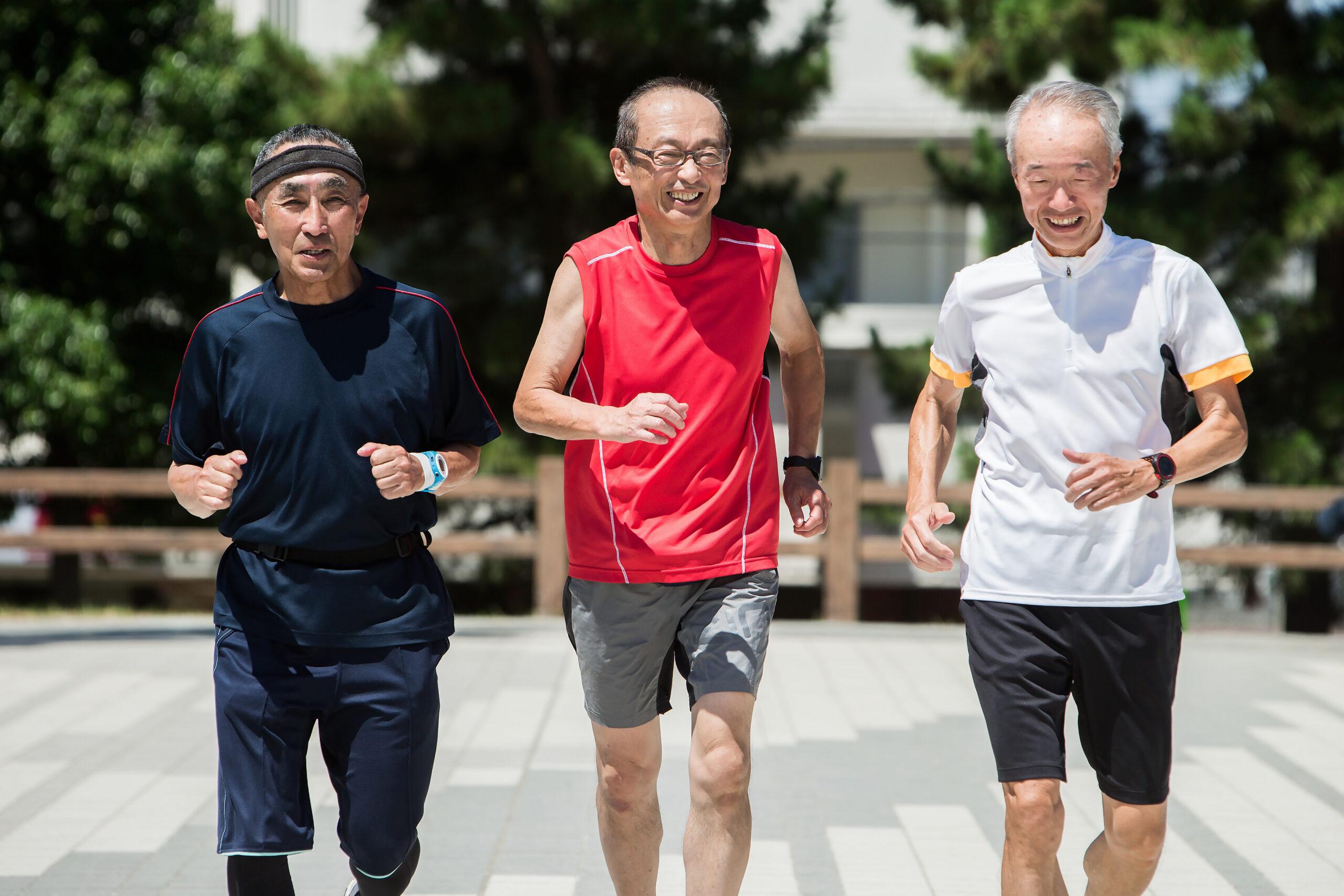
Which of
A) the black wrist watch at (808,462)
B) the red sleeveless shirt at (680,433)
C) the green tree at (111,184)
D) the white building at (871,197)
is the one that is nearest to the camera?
the red sleeveless shirt at (680,433)

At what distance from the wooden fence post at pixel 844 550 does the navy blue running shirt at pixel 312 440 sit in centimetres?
749

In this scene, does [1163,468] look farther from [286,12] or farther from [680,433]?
[286,12]

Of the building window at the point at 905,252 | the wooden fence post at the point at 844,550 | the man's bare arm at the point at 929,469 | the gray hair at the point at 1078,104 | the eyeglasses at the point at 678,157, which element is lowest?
the wooden fence post at the point at 844,550

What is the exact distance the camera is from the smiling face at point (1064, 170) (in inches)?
124

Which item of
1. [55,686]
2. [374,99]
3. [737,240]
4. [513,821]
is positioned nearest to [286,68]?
[374,99]

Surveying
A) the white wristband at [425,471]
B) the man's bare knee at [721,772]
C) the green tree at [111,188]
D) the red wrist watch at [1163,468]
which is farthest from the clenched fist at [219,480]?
the green tree at [111,188]

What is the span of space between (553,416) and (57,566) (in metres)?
14.4

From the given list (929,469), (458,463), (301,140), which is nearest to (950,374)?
(929,469)

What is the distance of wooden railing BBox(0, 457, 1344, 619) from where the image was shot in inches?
408

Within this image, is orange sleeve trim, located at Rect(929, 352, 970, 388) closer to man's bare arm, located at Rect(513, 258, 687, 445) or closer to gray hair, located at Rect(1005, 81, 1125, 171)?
gray hair, located at Rect(1005, 81, 1125, 171)

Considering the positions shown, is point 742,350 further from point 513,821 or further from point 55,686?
point 55,686

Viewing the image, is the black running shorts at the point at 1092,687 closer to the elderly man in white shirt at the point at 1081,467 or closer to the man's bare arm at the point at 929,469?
the elderly man in white shirt at the point at 1081,467

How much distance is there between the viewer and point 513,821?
5184mm

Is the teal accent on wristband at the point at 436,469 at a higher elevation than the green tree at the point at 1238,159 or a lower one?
lower
